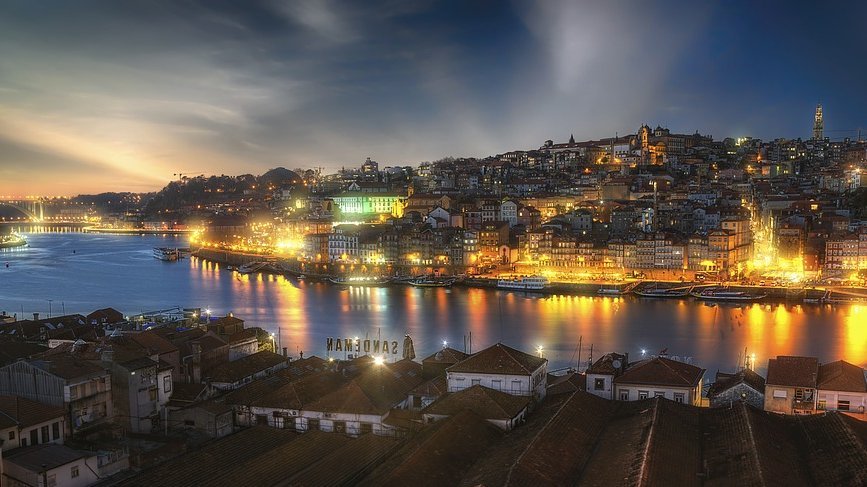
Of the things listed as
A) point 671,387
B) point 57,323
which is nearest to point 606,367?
point 671,387

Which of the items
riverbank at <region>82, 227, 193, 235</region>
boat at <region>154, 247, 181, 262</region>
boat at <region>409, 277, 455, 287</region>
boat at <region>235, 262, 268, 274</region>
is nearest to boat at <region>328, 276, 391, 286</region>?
boat at <region>409, 277, 455, 287</region>

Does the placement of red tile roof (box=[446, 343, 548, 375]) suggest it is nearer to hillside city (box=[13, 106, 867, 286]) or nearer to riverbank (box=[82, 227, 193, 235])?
hillside city (box=[13, 106, 867, 286])

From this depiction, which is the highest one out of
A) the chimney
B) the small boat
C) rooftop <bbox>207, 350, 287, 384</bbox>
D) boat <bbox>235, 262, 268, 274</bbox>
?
the chimney

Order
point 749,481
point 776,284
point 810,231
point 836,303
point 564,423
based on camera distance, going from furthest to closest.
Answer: point 810,231 → point 776,284 → point 836,303 → point 564,423 → point 749,481

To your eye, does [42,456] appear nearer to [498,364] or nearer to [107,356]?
[107,356]

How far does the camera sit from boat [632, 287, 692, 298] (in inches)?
898

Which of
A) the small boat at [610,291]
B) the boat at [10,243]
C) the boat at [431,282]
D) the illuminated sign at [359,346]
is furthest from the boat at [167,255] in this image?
the illuminated sign at [359,346]

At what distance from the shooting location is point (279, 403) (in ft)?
23.8

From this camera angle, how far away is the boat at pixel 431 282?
26.3 m

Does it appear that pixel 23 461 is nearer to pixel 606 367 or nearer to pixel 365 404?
pixel 365 404

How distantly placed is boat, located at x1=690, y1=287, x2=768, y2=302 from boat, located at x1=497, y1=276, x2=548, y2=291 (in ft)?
16.8

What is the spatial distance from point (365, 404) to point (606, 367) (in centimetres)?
278

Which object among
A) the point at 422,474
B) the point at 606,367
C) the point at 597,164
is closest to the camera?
the point at 422,474

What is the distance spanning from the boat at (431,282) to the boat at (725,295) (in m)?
8.84
